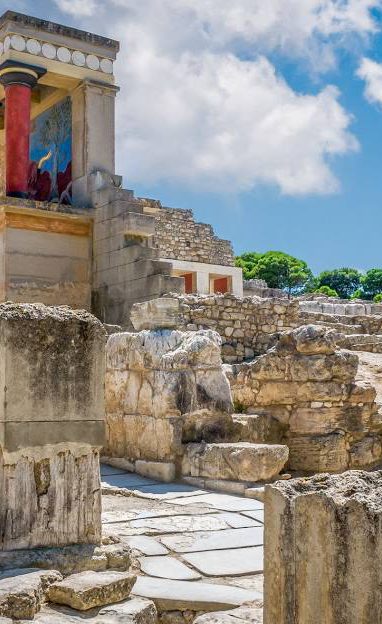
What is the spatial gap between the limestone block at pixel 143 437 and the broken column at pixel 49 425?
8.59 feet

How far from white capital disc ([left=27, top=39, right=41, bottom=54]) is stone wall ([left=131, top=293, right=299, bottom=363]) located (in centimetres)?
504

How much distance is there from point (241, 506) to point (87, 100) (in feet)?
32.8

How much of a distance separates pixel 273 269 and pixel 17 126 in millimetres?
37041

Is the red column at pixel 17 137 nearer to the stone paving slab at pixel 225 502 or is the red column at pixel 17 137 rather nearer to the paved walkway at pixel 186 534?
the paved walkway at pixel 186 534

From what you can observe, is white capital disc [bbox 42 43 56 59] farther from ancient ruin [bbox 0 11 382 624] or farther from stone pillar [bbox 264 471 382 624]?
stone pillar [bbox 264 471 382 624]

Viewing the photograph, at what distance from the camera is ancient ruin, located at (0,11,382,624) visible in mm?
2783

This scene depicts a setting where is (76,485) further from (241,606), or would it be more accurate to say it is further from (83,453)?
(241,606)

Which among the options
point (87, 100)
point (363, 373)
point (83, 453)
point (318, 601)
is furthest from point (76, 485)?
point (87, 100)

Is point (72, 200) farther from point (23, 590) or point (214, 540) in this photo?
point (23, 590)

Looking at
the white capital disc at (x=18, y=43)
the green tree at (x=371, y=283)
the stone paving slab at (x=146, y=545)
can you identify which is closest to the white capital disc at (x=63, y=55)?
the white capital disc at (x=18, y=43)

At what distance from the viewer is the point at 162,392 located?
6.65 m

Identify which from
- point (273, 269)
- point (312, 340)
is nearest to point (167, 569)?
point (312, 340)

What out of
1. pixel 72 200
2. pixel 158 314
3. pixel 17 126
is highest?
pixel 17 126

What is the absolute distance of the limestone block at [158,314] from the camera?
705 cm
